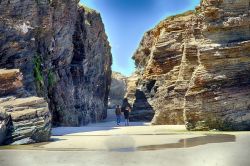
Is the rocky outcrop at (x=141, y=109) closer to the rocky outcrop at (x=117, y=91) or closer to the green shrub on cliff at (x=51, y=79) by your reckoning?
the green shrub on cliff at (x=51, y=79)

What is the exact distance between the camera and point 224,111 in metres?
24.7

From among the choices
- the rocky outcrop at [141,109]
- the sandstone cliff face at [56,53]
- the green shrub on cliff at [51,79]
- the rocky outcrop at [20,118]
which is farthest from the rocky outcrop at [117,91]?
the rocky outcrop at [20,118]

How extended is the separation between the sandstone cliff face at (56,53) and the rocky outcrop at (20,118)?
688 centimetres

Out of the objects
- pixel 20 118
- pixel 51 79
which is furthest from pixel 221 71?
pixel 51 79

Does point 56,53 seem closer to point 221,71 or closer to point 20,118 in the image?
point 20,118

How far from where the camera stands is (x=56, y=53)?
1719 inches

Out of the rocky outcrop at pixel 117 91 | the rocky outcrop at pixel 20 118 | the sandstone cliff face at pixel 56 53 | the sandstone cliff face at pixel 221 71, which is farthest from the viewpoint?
the rocky outcrop at pixel 117 91

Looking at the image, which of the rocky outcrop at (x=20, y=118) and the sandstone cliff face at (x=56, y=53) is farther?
the sandstone cliff face at (x=56, y=53)

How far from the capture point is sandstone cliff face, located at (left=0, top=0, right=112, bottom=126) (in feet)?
110

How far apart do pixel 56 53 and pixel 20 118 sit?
74.0 ft

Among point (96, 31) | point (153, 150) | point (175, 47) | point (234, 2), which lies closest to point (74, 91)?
point (175, 47)

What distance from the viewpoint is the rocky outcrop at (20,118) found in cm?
2083

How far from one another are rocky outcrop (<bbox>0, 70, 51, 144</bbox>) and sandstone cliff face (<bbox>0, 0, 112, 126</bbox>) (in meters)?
6.88

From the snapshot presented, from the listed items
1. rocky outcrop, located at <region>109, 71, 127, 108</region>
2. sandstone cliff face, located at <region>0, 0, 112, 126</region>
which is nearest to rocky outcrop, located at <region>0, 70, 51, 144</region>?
sandstone cliff face, located at <region>0, 0, 112, 126</region>
